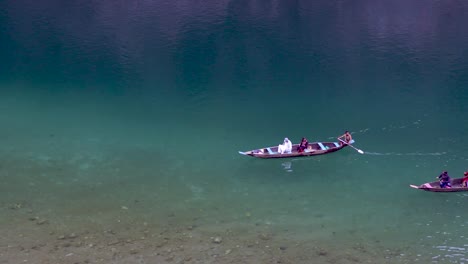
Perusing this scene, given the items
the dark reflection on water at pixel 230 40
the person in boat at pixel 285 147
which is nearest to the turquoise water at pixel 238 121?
the dark reflection on water at pixel 230 40

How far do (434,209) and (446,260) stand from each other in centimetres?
656

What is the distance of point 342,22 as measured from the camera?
92.7 metres

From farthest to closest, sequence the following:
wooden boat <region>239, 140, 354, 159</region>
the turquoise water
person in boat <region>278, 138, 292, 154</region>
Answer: person in boat <region>278, 138, 292, 154</region>, wooden boat <region>239, 140, 354, 159</region>, the turquoise water

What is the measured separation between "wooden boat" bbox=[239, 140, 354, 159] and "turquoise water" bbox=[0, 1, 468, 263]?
Answer: 63cm

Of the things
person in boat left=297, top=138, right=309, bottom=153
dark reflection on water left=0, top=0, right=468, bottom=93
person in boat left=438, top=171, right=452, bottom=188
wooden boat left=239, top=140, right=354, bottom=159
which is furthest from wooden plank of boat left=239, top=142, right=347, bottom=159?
dark reflection on water left=0, top=0, right=468, bottom=93

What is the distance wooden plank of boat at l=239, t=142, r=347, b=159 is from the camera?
5319cm

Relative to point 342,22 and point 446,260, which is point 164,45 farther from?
point 446,260

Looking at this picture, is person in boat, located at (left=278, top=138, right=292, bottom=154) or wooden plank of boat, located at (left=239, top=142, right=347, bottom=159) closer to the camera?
wooden plank of boat, located at (left=239, top=142, right=347, bottom=159)

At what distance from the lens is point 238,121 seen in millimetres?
60906

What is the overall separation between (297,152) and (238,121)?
9.69 m

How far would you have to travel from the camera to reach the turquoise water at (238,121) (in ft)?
146

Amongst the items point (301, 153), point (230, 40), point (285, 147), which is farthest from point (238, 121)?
point (230, 40)

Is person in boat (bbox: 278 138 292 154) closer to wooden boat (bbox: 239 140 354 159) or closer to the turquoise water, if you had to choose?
wooden boat (bbox: 239 140 354 159)

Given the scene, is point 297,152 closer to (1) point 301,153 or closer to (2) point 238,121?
(1) point 301,153
